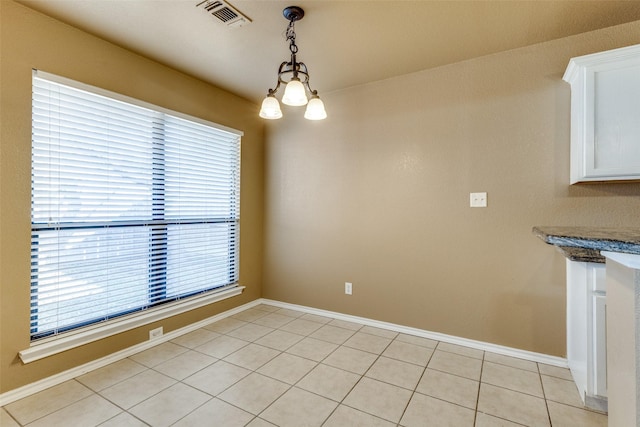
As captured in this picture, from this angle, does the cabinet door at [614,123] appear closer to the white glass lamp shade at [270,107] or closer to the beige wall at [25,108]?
the white glass lamp shade at [270,107]

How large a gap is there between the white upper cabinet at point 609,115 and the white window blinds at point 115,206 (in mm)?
3065

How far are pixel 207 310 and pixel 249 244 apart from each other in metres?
0.88

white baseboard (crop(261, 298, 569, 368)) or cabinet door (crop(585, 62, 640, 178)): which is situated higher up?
cabinet door (crop(585, 62, 640, 178))

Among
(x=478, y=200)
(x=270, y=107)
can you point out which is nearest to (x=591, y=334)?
(x=478, y=200)

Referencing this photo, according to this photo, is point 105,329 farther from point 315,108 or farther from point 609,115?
point 609,115

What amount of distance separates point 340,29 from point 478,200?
175cm

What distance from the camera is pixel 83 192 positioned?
7.06ft

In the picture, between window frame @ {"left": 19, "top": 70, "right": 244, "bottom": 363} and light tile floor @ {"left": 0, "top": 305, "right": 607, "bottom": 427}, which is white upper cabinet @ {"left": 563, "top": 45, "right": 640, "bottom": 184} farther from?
window frame @ {"left": 19, "top": 70, "right": 244, "bottom": 363}

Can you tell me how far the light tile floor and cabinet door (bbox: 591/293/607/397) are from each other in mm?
193

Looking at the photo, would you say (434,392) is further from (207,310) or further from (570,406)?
(207,310)

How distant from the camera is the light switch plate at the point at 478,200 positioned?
8.22ft

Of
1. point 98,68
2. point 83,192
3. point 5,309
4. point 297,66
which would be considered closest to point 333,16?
point 297,66

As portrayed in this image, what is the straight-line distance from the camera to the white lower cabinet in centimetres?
166

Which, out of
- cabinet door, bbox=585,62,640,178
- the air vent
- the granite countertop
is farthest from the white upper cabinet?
the air vent
